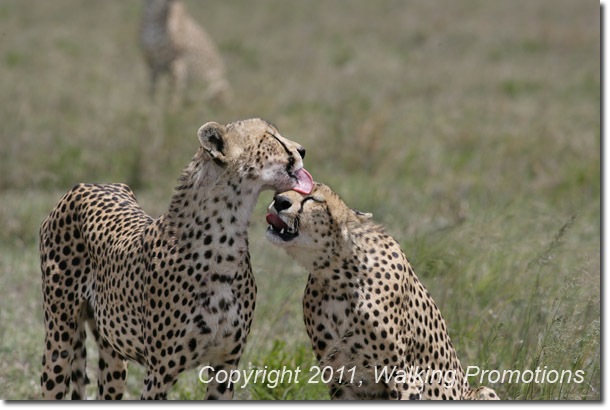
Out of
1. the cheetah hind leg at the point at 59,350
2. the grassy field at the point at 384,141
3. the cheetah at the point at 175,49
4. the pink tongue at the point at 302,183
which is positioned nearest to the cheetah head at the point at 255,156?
the pink tongue at the point at 302,183

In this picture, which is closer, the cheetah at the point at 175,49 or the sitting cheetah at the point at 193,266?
the sitting cheetah at the point at 193,266

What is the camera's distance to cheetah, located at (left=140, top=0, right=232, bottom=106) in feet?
29.4

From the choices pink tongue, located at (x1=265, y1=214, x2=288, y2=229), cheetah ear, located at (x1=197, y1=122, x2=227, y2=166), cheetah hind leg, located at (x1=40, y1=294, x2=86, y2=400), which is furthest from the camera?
cheetah hind leg, located at (x1=40, y1=294, x2=86, y2=400)

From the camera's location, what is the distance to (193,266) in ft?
8.70

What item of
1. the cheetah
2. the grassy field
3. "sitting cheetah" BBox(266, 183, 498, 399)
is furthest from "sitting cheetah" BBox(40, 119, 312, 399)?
the cheetah

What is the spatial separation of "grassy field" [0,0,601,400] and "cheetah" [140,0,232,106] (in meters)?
0.36

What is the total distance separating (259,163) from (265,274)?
1.94 meters

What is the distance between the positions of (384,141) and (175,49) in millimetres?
2568

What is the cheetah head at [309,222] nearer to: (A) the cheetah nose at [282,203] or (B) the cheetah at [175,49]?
(A) the cheetah nose at [282,203]

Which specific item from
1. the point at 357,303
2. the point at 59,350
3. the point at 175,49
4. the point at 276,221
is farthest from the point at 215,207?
the point at 175,49

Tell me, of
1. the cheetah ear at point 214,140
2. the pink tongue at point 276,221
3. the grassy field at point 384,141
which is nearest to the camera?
the cheetah ear at point 214,140

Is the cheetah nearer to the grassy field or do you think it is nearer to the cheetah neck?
the grassy field

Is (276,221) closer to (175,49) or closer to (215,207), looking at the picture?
(215,207)

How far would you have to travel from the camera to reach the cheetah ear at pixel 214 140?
8.38ft
